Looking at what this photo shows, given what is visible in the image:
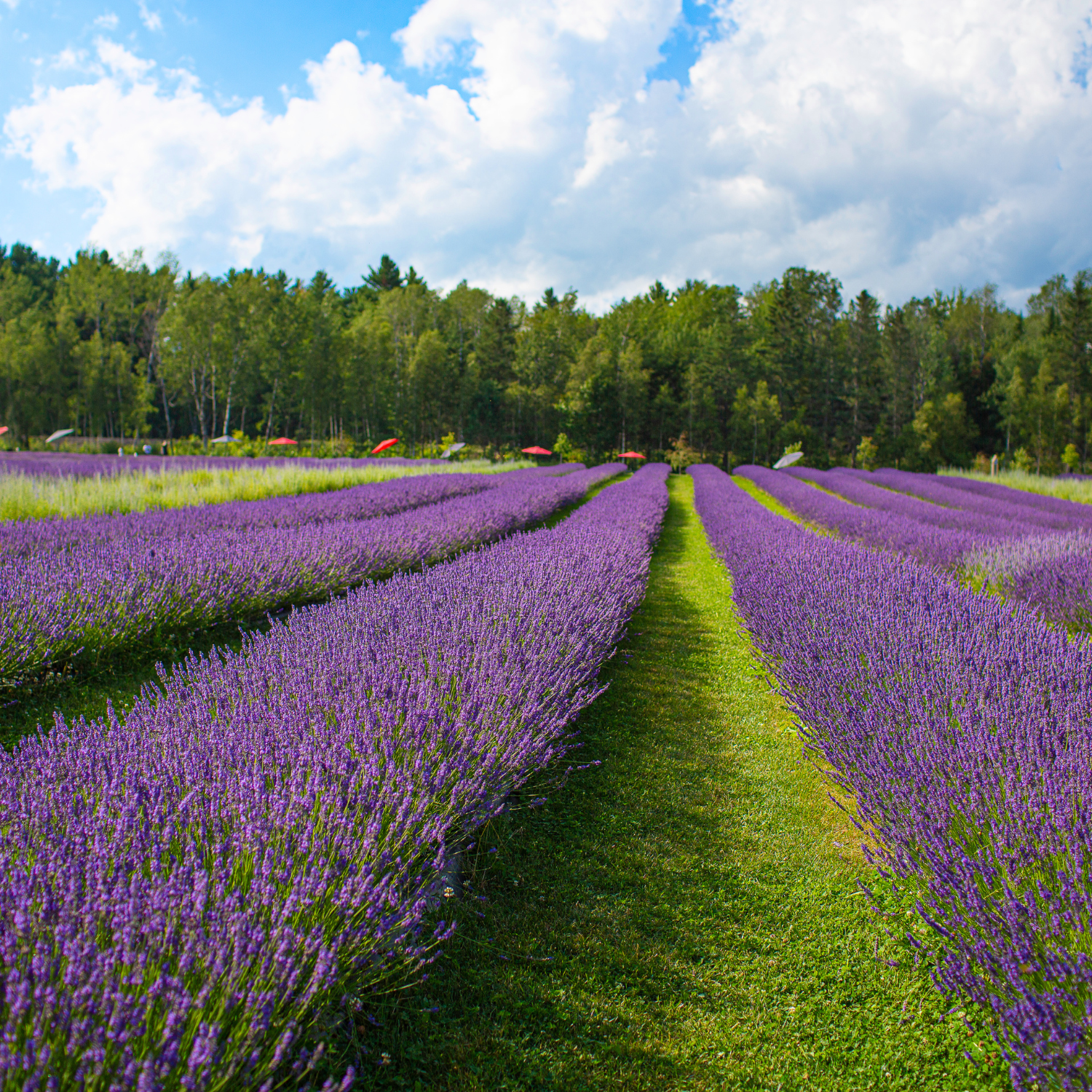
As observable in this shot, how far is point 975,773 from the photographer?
1757 millimetres

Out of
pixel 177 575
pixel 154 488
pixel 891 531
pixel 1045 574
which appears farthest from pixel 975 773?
pixel 154 488

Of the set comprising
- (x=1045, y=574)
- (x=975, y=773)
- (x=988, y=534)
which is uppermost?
(x=988, y=534)

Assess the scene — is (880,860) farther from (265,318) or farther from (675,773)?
(265,318)

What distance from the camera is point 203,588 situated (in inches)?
152

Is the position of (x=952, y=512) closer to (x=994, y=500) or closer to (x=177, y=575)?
(x=994, y=500)

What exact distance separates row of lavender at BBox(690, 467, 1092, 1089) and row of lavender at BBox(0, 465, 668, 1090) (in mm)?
1144

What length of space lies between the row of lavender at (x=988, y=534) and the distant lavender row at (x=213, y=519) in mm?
6553

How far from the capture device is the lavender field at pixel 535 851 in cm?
108

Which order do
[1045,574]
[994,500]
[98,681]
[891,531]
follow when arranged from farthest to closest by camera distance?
[994,500]
[891,531]
[1045,574]
[98,681]

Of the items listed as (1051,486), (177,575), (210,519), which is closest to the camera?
(177,575)

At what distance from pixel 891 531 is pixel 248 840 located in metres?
8.19

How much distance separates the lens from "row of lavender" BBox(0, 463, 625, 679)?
10.1 feet

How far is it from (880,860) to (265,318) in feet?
120

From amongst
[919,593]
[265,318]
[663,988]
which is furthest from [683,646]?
[265,318]
